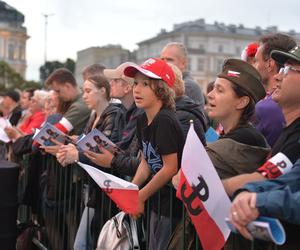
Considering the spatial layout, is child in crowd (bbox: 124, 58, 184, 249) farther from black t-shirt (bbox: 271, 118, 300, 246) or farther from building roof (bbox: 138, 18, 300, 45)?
building roof (bbox: 138, 18, 300, 45)

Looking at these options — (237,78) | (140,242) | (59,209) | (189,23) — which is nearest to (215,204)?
(237,78)

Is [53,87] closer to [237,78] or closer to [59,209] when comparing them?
[59,209]

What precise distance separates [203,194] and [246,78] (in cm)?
94

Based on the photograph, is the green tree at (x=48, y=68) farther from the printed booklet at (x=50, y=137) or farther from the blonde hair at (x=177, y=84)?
the blonde hair at (x=177, y=84)

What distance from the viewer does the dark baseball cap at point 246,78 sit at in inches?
134

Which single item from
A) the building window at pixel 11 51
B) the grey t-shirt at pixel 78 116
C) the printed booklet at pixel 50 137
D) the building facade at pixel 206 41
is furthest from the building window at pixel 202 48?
the printed booklet at pixel 50 137

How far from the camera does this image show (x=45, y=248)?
5.76m

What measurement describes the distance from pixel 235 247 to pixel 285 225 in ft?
1.67

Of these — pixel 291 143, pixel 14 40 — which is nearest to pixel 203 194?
pixel 291 143

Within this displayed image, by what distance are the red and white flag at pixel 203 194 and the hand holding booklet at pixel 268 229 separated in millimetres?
360

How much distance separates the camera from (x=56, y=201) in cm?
561

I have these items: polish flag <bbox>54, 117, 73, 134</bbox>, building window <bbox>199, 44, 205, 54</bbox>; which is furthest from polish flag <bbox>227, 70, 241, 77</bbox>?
building window <bbox>199, 44, 205, 54</bbox>

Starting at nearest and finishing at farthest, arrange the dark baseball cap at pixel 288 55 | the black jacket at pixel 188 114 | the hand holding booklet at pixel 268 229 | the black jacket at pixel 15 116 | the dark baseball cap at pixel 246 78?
1. the hand holding booklet at pixel 268 229
2. the dark baseball cap at pixel 288 55
3. the dark baseball cap at pixel 246 78
4. the black jacket at pixel 188 114
5. the black jacket at pixel 15 116

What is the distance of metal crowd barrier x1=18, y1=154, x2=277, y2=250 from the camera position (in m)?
5.22
